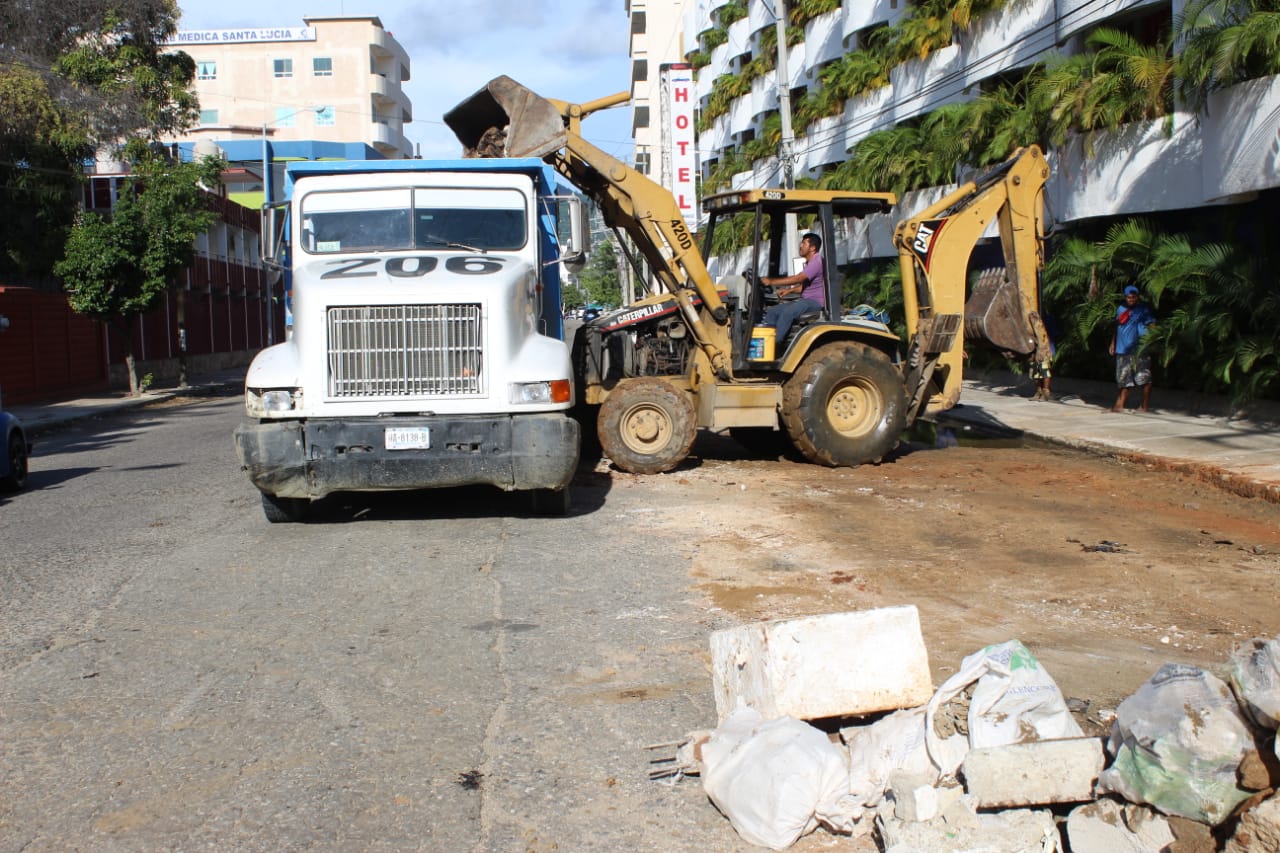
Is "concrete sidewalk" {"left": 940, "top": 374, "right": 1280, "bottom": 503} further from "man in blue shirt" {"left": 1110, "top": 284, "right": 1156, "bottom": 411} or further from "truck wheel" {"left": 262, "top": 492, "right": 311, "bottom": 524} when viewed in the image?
"truck wheel" {"left": 262, "top": 492, "right": 311, "bottom": 524}

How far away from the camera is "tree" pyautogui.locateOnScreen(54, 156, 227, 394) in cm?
2494

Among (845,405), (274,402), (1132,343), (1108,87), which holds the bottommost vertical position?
(845,405)

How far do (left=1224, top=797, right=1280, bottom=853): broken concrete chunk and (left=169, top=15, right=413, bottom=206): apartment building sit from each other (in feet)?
267

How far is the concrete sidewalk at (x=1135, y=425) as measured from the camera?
11.8 metres

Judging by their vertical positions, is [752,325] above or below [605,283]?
below

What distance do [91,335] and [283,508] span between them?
21.8m

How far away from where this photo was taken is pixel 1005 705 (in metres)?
4.11

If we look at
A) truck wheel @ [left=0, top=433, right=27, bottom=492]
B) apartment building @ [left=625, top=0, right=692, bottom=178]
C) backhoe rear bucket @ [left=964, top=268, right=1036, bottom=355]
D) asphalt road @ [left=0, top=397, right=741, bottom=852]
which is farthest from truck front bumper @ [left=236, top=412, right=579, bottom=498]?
apartment building @ [left=625, top=0, right=692, bottom=178]

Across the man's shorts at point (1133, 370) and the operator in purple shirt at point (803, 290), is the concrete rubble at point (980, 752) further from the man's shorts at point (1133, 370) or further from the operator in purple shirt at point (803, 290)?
the man's shorts at point (1133, 370)

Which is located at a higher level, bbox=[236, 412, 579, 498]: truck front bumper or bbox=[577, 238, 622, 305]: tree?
bbox=[577, 238, 622, 305]: tree

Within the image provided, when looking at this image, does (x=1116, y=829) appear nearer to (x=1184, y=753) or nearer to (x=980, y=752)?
(x=1184, y=753)

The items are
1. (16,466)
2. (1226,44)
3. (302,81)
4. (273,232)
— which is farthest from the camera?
(302,81)

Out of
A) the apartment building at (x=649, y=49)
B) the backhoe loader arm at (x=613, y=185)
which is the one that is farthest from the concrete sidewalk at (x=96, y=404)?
the apartment building at (x=649, y=49)

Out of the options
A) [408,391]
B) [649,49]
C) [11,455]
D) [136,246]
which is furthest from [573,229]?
[649,49]
